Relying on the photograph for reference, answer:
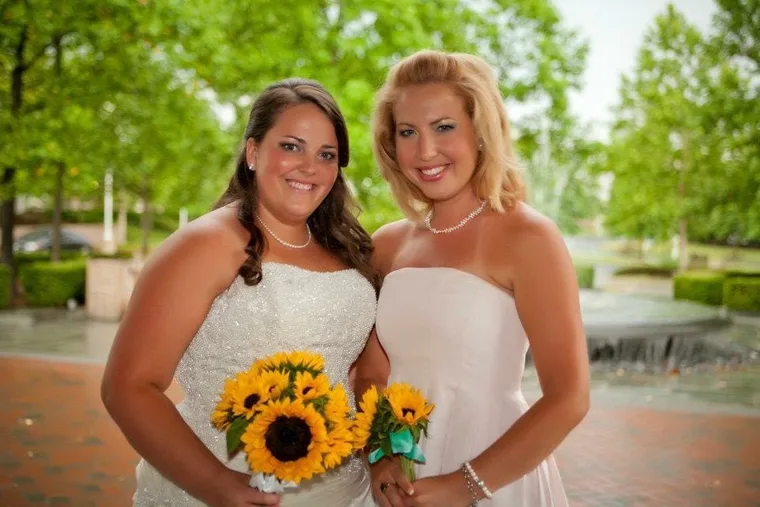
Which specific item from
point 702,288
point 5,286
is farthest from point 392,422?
point 702,288

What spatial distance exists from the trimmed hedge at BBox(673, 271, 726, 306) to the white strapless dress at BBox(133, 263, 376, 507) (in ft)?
72.3

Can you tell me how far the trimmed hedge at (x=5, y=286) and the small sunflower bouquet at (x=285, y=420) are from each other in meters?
17.5

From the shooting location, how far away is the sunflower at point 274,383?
6.68 feet

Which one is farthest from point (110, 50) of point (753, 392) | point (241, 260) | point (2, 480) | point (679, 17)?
point (679, 17)

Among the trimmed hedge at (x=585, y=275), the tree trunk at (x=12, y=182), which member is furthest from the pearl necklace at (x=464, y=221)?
the trimmed hedge at (x=585, y=275)

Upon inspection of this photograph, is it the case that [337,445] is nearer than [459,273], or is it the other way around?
[337,445]

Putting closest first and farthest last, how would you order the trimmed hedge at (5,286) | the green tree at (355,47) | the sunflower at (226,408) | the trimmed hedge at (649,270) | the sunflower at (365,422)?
the sunflower at (226,408) < the sunflower at (365,422) < the green tree at (355,47) < the trimmed hedge at (5,286) < the trimmed hedge at (649,270)

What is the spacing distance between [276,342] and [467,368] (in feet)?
2.34

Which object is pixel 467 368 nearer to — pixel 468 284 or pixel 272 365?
pixel 468 284

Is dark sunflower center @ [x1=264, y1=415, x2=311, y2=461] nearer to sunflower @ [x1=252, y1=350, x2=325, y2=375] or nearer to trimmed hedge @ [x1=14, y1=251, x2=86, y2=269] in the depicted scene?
sunflower @ [x1=252, y1=350, x2=325, y2=375]

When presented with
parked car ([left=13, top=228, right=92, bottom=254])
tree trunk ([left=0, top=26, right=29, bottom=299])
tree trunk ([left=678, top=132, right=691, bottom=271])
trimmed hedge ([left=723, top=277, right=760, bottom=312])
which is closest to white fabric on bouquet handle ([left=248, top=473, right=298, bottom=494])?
tree trunk ([left=0, top=26, right=29, bottom=299])

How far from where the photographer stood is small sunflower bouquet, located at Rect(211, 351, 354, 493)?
1.97 m

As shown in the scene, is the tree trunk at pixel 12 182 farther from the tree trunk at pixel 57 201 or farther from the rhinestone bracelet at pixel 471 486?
the rhinestone bracelet at pixel 471 486

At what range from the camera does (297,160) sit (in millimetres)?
2852
